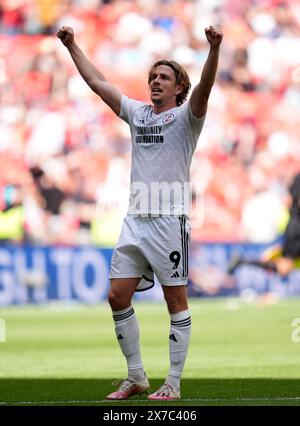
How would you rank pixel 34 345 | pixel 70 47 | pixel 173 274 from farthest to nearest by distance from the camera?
1. pixel 34 345
2. pixel 70 47
3. pixel 173 274

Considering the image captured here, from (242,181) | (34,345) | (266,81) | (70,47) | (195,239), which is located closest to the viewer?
(70,47)

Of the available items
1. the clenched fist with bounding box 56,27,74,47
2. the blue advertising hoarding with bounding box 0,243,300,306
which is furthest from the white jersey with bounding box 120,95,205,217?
the blue advertising hoarding with bounding box 0,243,300,306

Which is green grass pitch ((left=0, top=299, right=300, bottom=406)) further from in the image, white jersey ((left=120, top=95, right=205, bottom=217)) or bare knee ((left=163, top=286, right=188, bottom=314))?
white jersey ((left=120, top=95, right=205, bottom=217))

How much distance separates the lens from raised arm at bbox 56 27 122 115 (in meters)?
7.69

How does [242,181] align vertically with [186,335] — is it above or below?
above

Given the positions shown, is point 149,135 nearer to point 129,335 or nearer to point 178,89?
point 178,89

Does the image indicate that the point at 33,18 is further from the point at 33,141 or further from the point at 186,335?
the point at 186,335

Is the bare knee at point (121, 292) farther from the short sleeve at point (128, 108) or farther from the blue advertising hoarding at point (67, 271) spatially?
the blue advertising hoarding at point (67, 271)

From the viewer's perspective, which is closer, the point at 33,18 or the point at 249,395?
the point at 249,395

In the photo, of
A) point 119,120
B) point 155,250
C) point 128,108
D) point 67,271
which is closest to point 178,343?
point 155,250

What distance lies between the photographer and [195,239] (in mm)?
19516

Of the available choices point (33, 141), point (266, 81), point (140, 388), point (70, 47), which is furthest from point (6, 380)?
point (266, 81)

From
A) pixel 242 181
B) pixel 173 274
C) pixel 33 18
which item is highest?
pixel 33 18

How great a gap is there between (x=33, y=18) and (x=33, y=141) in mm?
2976
